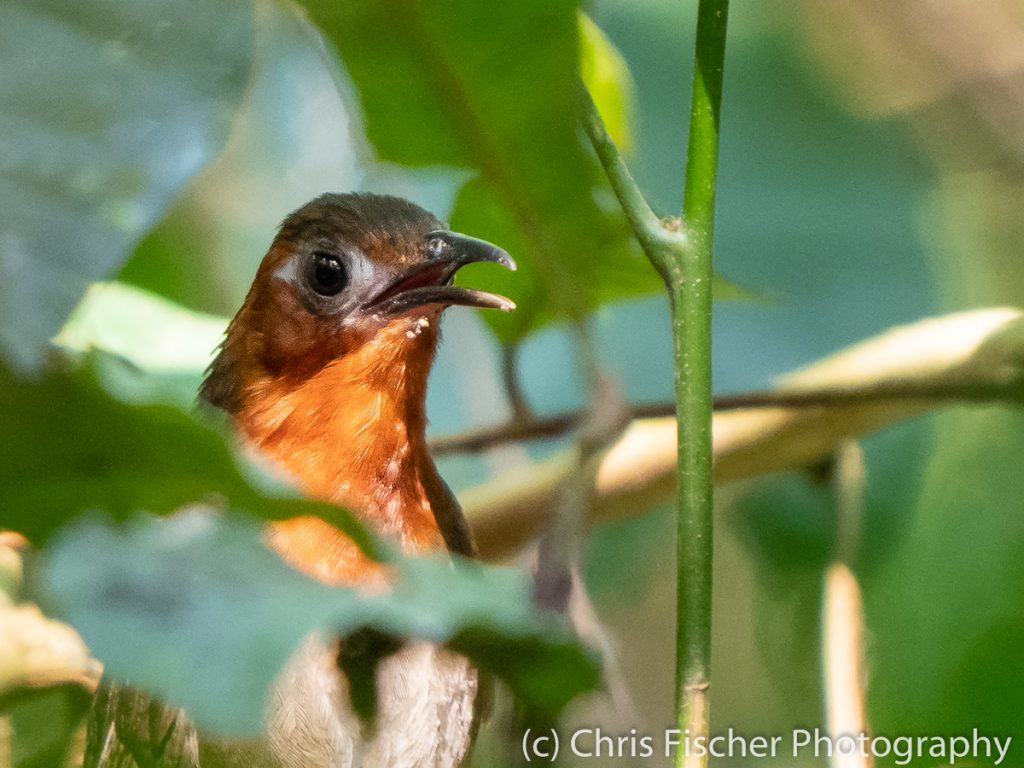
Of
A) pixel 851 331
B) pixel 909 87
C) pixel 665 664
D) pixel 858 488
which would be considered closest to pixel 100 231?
pixel 858 488

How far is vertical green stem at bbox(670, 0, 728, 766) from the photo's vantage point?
4.59ft

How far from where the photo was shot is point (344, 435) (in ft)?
9.44

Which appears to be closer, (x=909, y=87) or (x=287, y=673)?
(x=287, y=673)

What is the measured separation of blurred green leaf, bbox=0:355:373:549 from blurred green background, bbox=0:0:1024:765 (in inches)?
29.2

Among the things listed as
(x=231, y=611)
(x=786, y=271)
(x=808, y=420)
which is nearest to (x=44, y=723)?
(x=231, y=611)

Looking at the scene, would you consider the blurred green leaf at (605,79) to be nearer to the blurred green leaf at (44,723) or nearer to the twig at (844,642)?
the twig at (844,642)

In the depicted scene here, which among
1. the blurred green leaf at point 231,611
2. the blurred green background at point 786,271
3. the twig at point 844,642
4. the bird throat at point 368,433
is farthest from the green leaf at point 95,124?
the twig at point 844,642

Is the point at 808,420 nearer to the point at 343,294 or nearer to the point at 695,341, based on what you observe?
the point at 343,294

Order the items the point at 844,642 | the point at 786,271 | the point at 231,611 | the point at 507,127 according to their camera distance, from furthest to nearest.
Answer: the point at 786,271
the point at 507,127
the point at 844,642
the point at 231,611

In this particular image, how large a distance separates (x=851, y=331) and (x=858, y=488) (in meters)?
1.02

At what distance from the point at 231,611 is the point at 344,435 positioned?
184cm

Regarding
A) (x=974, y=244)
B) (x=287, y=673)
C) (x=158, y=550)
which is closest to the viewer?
(x=158, y=550)

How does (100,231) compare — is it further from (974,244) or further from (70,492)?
(974,244)

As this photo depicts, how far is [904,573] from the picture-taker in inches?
119
